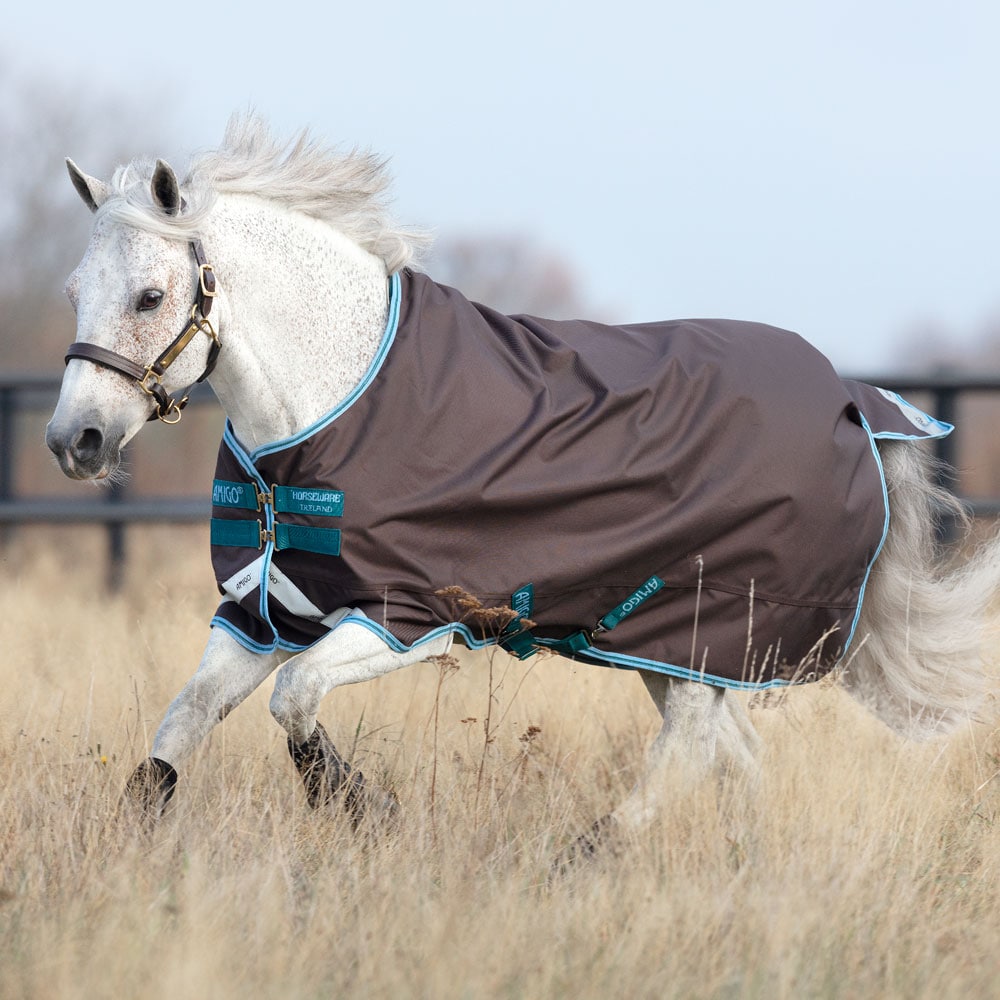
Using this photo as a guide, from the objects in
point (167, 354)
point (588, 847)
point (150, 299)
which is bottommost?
point (588, 847)

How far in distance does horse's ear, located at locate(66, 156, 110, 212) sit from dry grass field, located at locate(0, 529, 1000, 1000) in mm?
1403

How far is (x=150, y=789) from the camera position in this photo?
3.12 meters

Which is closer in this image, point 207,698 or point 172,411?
point 172,411

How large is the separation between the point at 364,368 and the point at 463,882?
128 cm

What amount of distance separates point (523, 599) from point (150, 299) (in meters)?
1.15

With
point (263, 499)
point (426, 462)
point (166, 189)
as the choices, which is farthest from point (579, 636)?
point (166, 189)

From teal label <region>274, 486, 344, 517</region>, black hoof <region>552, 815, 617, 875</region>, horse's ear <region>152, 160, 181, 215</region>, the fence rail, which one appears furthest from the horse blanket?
the fence rail

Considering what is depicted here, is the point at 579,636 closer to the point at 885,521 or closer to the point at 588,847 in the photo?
the point at 588,847

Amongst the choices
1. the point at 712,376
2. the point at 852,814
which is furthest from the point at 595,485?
the point at 852,814

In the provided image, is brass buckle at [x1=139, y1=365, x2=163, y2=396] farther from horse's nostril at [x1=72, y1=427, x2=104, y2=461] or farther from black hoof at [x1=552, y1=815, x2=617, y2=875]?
black hoof at [x1=552, y1=815, x2=617, y2=875]

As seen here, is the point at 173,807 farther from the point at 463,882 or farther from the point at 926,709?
the point at 926,709

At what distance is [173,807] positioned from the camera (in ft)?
10.2

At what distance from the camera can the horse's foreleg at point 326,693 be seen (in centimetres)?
307

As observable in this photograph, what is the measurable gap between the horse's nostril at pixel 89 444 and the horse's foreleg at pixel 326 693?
678mm
